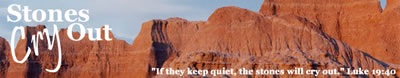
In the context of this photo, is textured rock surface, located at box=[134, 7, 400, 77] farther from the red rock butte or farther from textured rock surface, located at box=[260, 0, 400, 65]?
textured rock surface, located at box=[260, 0, 400, 65]

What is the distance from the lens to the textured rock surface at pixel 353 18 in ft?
230

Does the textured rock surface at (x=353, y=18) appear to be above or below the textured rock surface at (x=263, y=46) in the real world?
above

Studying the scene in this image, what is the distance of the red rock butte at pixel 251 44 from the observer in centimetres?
4903

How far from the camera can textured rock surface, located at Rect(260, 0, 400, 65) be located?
7000 cm

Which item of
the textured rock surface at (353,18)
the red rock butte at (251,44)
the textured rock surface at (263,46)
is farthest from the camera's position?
the textured rock surface at (353,18)

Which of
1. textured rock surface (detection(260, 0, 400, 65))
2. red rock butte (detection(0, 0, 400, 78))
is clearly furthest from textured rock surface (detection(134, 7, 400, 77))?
textured rock surface (detection(260, 0, 400, 65))

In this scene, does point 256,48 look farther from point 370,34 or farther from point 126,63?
point 126,63

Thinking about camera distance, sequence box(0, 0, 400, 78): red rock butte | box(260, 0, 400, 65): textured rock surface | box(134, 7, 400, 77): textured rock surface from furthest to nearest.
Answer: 1. box(260, 0, 400, 65): textured rock surface
2. box(0, 0, 400, 78): red rock butte
3. box(134, 7, 400, 77): textured rock surface

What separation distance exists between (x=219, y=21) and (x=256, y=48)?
4687 millimetres

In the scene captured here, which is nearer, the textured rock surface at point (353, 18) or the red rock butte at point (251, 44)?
the red rock butte at point (251, 44)

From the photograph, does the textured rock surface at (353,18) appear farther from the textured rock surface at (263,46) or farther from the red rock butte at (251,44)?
the textured rock surface at (263,46)

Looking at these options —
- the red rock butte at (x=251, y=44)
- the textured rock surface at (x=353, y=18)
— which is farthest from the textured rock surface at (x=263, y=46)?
the textured rock surface at (x=353, y=18)

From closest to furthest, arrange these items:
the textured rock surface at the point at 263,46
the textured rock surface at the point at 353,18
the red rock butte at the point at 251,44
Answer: the textured rock surface at the point at 263,46
the red rock butte at the point at 251,44
the textured rock surface at the point at 353,18

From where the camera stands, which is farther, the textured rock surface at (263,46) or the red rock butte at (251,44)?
the red rock butte at (251,44)
